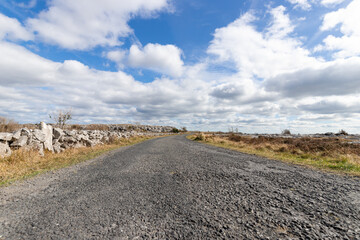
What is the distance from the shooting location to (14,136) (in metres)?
11.1

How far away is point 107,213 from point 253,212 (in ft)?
11.0

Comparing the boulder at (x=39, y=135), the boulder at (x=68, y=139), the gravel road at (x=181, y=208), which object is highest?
the boulder at (x=39, y=135)

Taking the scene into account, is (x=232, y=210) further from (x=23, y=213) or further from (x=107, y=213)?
(x=23, y=213)

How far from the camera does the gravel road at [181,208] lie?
10.9 ft

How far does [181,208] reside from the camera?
427 centimetres

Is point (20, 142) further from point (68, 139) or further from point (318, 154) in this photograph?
point (318, 154)

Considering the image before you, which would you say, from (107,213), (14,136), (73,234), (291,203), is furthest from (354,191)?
(14,136)

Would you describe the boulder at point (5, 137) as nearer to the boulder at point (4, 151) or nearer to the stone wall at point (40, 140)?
the stone wall at point (40, 140)

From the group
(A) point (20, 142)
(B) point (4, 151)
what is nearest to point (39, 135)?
(A) point (20, 142)

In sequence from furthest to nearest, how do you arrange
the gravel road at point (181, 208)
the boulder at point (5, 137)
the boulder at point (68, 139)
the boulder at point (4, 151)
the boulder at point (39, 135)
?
1. the boulder at point (68, 139)
2. the boulder at point (39, 135)
3. the boulder at point (5, 137)
4. the boulder at point (4, 151)
5. the gravel road at point (181, 208)

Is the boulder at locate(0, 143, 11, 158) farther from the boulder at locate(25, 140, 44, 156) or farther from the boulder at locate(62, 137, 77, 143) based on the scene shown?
the boulder at locate(62, 137, 77, 143)

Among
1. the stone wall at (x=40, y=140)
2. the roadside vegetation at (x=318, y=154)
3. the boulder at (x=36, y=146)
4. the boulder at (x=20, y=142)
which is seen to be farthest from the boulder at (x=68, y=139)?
the roadside vegetation at (x=318, y=154)

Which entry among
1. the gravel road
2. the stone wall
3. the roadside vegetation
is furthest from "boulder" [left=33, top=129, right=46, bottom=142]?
the roadside vegetation

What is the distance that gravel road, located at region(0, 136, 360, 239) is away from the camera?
3.31 metres
